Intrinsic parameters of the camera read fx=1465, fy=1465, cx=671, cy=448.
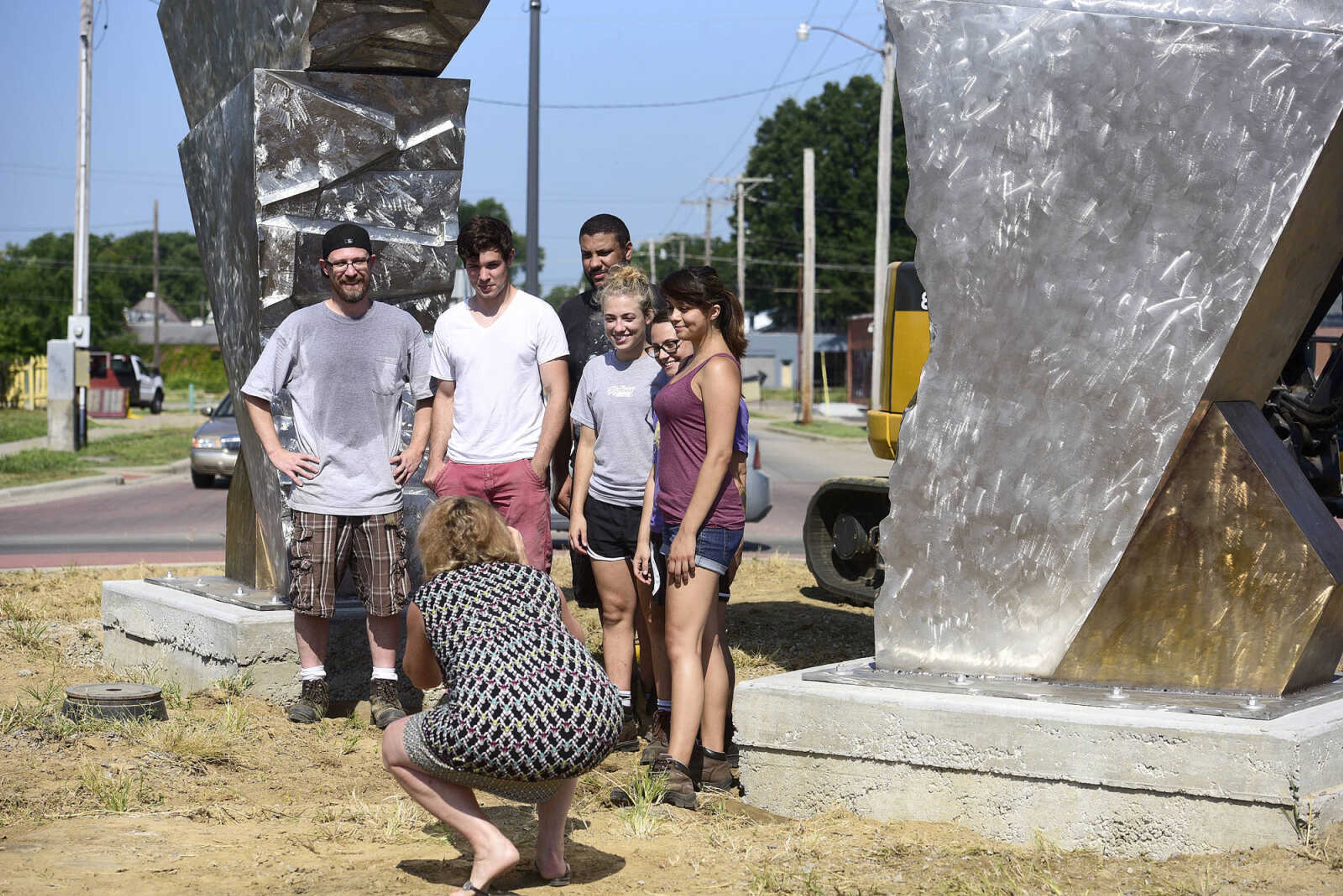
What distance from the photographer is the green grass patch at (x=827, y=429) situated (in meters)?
35.6

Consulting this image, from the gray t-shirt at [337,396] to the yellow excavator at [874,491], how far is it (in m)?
3.83

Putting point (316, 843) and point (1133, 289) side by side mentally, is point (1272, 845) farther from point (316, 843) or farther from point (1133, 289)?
point (316, 843)

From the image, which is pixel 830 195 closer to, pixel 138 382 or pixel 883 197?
pixel 138 382

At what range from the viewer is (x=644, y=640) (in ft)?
19.8

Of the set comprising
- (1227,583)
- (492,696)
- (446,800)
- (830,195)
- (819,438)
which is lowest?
(819,438)

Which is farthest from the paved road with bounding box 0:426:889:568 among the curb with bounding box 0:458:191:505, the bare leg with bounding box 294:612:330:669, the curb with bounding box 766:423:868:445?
the curb with bounding box 766:423:868:445

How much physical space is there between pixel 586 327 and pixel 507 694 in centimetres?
278

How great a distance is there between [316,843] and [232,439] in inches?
618

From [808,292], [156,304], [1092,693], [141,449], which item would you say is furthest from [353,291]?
[156,304]

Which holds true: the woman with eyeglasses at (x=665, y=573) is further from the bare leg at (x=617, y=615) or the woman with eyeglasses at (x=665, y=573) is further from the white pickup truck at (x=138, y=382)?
the white pickup truck at (x=138, y=382)

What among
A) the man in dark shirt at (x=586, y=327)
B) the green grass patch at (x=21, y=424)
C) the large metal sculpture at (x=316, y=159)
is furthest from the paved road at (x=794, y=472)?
the green grass patch at (x=21, y=424)

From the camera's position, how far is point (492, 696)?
371 centimetres

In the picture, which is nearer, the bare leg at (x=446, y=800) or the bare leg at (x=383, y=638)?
the bare leg at (x=446, y=800)

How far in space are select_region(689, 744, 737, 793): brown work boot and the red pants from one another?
1044mm
